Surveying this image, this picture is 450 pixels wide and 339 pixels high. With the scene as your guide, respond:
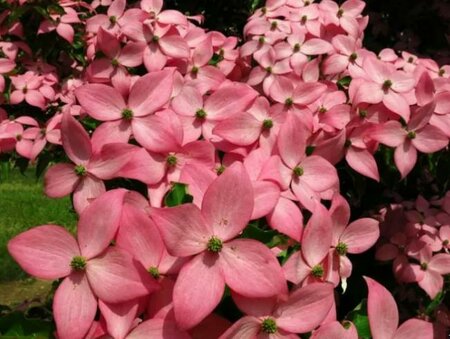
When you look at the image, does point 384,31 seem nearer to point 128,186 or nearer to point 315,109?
point 315,109

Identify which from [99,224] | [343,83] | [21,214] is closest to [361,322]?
[99,224]

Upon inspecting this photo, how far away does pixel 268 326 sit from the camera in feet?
2.30

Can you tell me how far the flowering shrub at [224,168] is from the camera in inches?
28.5

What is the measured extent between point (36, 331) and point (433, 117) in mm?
849

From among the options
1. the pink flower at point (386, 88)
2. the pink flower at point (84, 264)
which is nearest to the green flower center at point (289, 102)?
the pink flower at point (386, 88)

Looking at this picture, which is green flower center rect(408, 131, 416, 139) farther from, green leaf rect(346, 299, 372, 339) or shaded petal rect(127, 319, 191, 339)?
shaded petal rect(127, 319, 191, 339)

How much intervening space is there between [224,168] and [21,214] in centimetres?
531

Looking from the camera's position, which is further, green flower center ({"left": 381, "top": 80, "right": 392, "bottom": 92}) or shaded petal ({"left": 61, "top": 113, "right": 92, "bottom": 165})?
green flower center ({"left": 381, "top": 80, "right": 392, "bottom": 92})

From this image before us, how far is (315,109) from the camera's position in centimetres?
126

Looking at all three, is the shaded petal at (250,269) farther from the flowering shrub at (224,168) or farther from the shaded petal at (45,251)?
the shaded petal at (45,251)

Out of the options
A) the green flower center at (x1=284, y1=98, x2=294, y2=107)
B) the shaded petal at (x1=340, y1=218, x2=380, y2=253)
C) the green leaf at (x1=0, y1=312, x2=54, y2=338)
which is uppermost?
the green flower center at (x1=284, y1=98, x2=294, y2=107)

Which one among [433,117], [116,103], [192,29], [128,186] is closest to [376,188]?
[433,117]

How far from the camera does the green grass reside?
191 inches

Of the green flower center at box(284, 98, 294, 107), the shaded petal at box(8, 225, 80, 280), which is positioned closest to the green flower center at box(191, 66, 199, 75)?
the green flower center at box(284, 98, 294, 107)
